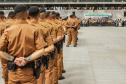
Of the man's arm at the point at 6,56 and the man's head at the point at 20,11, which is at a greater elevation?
the man's head at the point at 20,11

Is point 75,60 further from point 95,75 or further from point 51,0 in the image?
point 51,0

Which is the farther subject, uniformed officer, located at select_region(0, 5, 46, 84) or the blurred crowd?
the blurred crowd

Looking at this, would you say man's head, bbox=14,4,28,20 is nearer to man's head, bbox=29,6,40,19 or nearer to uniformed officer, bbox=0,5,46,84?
uniformed officer, bbox=0,5,46,84

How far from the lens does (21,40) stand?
3.91 metres

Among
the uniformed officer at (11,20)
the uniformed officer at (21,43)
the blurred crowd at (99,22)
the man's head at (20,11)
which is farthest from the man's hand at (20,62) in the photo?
the blurred crowd at (99,22)

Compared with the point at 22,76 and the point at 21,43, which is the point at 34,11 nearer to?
the point at 21,43

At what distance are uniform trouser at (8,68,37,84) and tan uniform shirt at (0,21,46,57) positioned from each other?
10.1 inches

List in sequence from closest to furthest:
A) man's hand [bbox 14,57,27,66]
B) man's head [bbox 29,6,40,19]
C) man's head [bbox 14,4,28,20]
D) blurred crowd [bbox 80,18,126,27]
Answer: man's hand [bbox 14,57,27,66]
man's head [bbox 14,4,28,20]
man's head [bbox 29,6,40,19]
blurred crowd [bbox 80,18,126,27]

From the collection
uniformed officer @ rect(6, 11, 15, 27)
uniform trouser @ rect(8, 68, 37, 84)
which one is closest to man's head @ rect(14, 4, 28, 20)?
uniform trouser @ rect(8, 68, 37, 84)

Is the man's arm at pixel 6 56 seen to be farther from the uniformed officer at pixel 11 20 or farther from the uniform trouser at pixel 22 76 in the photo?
the uniformed officer at pixel 11 20

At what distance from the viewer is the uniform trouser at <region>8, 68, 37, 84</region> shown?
12.8ft

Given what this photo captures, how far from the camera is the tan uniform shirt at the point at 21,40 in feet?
12.8

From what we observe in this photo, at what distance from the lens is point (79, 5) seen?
7838 cm

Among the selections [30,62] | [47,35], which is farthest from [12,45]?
[47,35]
